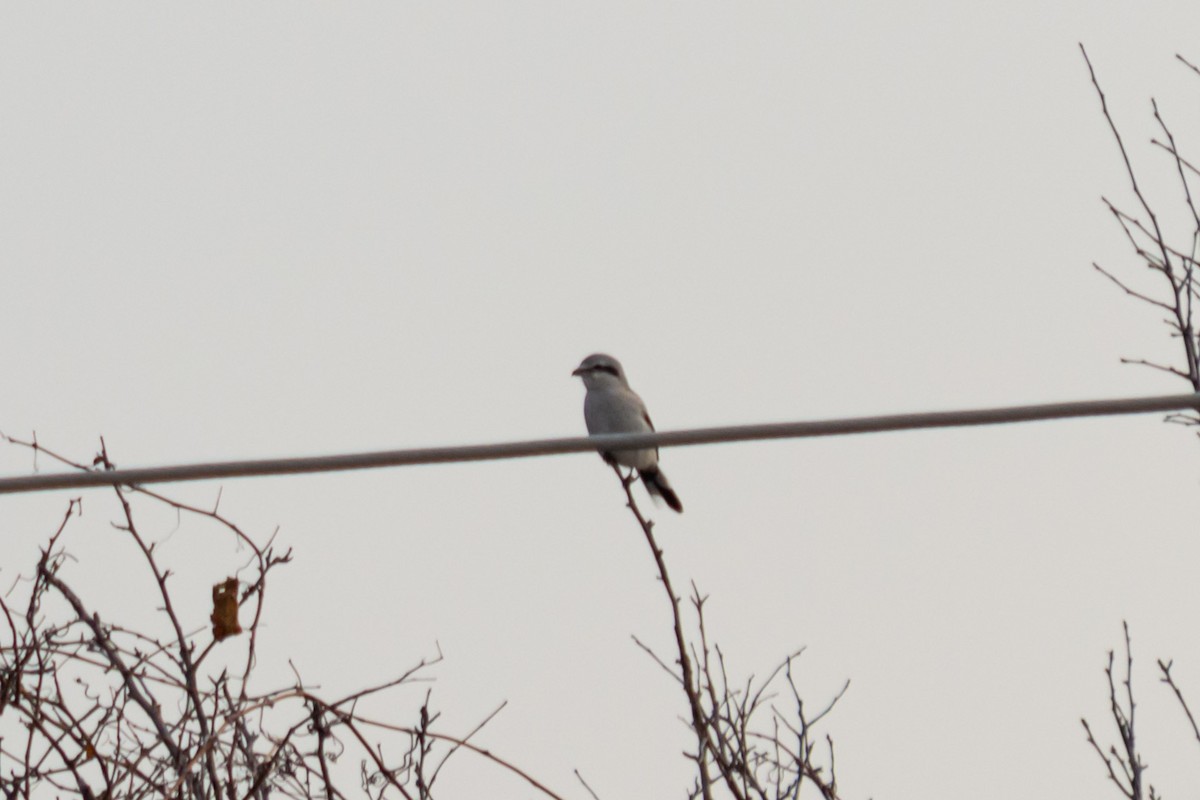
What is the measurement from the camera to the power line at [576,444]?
2.97 m

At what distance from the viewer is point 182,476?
3088mm

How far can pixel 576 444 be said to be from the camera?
307 centimetres

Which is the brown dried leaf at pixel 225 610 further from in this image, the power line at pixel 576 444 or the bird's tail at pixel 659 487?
the bird's tail at pixel 659 487

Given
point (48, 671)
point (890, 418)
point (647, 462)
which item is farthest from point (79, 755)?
point (647, 462)

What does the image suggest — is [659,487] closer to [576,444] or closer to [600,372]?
[600,372]

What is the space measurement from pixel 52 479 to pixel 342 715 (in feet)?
2.33

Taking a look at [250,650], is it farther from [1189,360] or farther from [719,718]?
[1189,360]

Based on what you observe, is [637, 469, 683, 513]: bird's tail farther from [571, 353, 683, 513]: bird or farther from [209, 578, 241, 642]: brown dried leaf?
[209, 578, 241, 642]: brown dried leaf

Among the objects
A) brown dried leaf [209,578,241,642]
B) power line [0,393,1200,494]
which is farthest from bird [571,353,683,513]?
power line [0,393,1200,494]

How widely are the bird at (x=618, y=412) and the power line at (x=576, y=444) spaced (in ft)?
18.8

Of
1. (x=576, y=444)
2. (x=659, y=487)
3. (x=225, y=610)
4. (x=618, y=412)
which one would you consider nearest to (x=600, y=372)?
(x=618, y=412)

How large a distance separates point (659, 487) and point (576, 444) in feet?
20.8

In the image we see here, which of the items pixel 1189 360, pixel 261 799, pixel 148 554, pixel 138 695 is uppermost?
pixel 1189 360

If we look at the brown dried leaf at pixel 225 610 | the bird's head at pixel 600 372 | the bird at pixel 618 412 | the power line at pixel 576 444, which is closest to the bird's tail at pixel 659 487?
the bird at pixel 618 412
